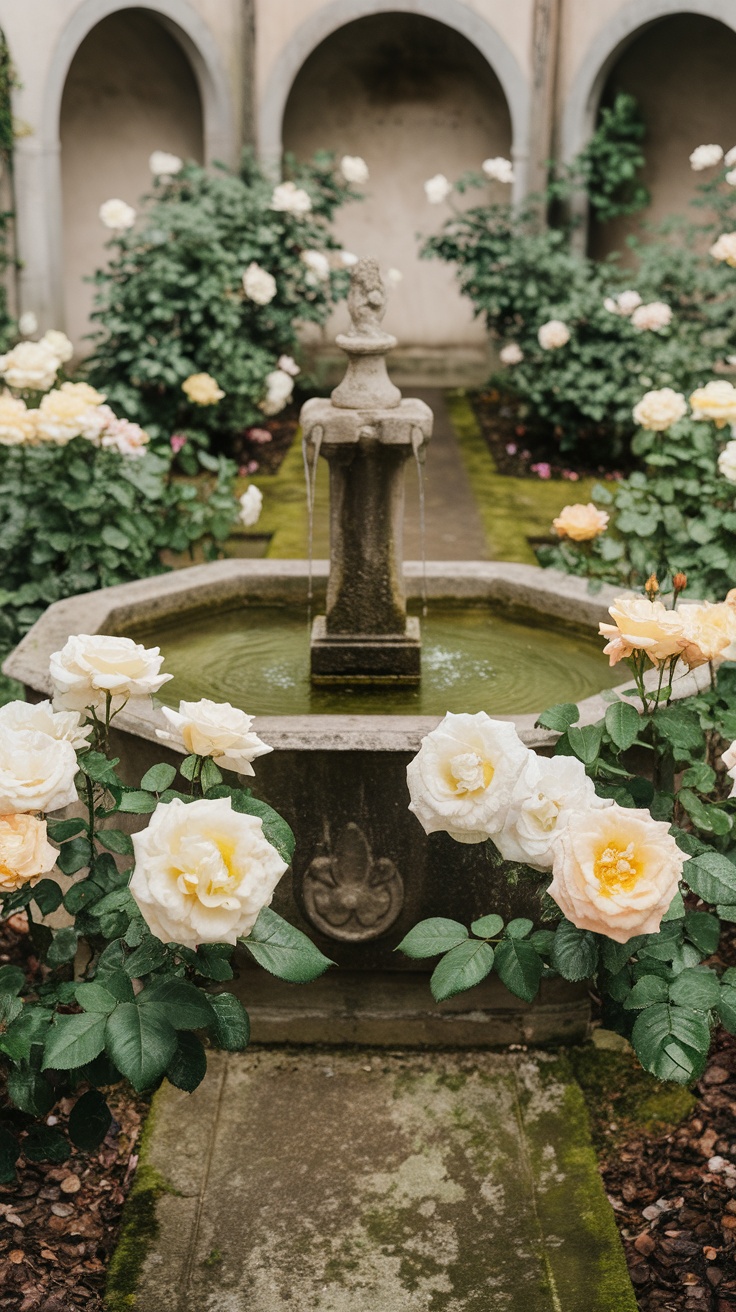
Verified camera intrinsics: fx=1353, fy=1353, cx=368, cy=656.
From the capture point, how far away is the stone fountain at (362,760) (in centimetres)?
303

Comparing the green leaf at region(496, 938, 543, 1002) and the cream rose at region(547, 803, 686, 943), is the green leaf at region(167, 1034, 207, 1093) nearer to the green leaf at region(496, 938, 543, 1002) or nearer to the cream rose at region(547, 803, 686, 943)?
the green leaf at region(496, 938, 543, 1002)

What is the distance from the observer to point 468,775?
78.7 inches

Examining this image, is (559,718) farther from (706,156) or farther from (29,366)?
(706,156)

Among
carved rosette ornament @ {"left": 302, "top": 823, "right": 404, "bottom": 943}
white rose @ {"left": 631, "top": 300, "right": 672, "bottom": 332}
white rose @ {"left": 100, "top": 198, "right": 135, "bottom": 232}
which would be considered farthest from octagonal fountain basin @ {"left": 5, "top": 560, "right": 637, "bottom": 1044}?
white rose @ {"left": 100, "top": 198, "right": 135, "bottom": 232}

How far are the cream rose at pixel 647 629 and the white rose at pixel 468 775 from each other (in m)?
0.28

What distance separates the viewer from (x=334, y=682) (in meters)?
3.79

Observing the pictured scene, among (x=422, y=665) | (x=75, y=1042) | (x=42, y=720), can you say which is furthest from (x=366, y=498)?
(x=75, y=1042)

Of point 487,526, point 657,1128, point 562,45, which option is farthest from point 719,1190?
point 562,45

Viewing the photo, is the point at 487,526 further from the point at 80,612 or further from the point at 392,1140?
the point at 392,1140

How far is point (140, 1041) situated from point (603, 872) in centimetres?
70

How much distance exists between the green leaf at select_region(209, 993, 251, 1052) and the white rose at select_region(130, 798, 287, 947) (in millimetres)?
258

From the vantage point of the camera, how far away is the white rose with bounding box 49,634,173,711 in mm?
2146

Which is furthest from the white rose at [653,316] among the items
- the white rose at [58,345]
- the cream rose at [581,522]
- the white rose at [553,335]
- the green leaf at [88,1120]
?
the green leaf at [88,1120]

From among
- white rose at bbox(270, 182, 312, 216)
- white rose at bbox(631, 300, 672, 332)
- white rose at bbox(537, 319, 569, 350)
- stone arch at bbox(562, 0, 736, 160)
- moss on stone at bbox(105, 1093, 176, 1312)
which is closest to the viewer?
moss on stone at bbox(105, 1093, 176, 1312)
